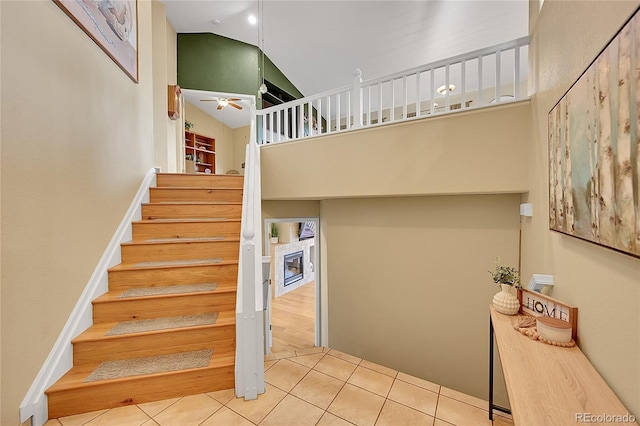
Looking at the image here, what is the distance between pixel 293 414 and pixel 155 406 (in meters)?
0.85

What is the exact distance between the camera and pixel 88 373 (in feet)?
5.39

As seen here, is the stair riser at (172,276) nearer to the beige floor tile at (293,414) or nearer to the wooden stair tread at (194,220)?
the wooden stair tread at (194,220)

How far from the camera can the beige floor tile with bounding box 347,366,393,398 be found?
2023 mm

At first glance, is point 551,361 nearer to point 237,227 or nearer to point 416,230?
point 416,230

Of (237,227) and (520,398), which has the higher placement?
(237,227)

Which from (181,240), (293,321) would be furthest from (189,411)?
(293,321)

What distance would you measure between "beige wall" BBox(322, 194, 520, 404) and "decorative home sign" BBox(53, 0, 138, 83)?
290 centimetres

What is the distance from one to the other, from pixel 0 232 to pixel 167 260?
1.19m

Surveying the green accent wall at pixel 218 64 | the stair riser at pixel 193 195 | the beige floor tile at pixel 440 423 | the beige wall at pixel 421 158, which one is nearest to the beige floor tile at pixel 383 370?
the beige floor tile at pixel 440 423

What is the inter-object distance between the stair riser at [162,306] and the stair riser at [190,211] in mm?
1064

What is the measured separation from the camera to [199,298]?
6.69 feet

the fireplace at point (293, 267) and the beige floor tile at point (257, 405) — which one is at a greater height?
the beige floor tile at point (257, 405)

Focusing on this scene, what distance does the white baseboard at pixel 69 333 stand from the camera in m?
1.44

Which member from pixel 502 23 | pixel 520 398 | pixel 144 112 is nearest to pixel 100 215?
pixel 144 112
